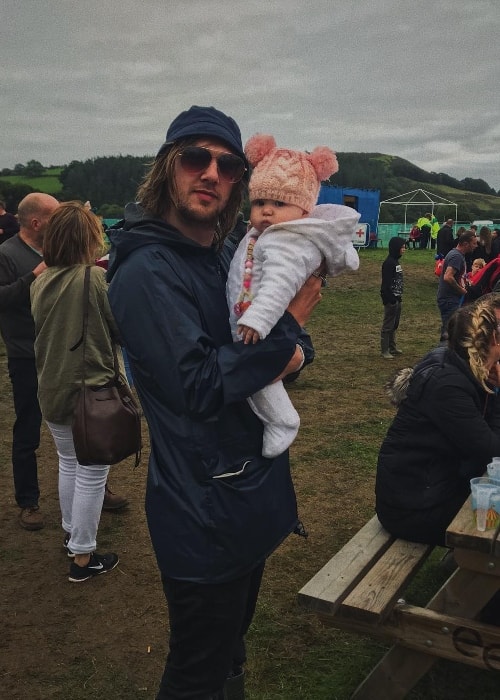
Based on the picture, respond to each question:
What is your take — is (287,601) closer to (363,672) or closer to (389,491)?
(363,672)

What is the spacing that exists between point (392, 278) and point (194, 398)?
8650 millimetres

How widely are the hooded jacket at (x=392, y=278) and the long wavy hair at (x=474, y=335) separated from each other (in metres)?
6.59

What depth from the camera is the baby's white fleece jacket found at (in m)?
1.81

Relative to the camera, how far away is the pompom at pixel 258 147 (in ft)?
7.42

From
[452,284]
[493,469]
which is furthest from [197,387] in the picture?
[452,284]

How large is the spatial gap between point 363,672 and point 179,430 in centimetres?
182

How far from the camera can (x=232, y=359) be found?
64.9 inches

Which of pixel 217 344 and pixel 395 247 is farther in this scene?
pixel 395 247

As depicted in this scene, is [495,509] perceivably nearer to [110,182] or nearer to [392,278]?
[392,278]

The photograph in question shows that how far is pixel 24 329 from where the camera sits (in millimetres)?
4004

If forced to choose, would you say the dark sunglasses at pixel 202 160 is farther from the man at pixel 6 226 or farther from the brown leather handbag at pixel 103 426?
the man at pixel 6 226

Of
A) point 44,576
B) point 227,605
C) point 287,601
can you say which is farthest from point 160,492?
point 44,576

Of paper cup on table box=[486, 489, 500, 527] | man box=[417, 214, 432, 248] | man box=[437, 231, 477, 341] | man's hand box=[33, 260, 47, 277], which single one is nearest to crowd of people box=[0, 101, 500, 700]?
paper cup on table box=[486, 489, 500, 527]

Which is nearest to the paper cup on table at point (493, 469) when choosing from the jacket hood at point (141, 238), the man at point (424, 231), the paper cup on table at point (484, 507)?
the paper cup on table at point (484, 507)
